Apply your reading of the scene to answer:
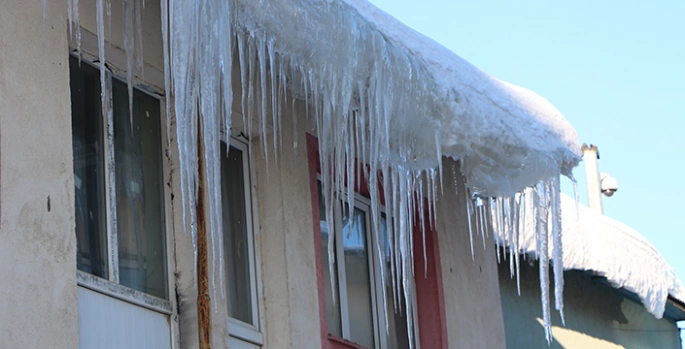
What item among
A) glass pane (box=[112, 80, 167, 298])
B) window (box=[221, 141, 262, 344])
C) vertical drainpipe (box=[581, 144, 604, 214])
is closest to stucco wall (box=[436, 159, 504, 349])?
window (box=[221, 141, 262, 344])

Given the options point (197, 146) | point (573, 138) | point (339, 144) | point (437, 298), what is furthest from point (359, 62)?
point (437, 298)

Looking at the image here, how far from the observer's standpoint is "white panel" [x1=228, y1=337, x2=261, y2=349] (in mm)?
6109

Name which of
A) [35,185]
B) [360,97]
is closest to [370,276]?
[360,97]

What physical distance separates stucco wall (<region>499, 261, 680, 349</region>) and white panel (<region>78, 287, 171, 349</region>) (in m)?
5.24

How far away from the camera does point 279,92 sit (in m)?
6.05

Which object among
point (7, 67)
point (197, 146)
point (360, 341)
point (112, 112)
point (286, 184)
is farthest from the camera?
point (360, 341)

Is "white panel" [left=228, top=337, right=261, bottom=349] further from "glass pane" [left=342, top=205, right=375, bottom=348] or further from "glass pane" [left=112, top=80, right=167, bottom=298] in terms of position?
"glass pane" [left=342, top=205, right=375, bottom=348]

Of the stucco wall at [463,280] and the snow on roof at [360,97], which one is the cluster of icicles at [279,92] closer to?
the snow on roof at [360,97]

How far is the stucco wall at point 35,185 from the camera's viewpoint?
4.63 metres

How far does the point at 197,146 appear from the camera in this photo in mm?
6195

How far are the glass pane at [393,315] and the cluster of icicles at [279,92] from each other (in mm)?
738

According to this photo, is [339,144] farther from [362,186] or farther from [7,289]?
[7,289]

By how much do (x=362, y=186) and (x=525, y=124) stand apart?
129 cm

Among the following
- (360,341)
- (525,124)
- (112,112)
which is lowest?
(360,341)
